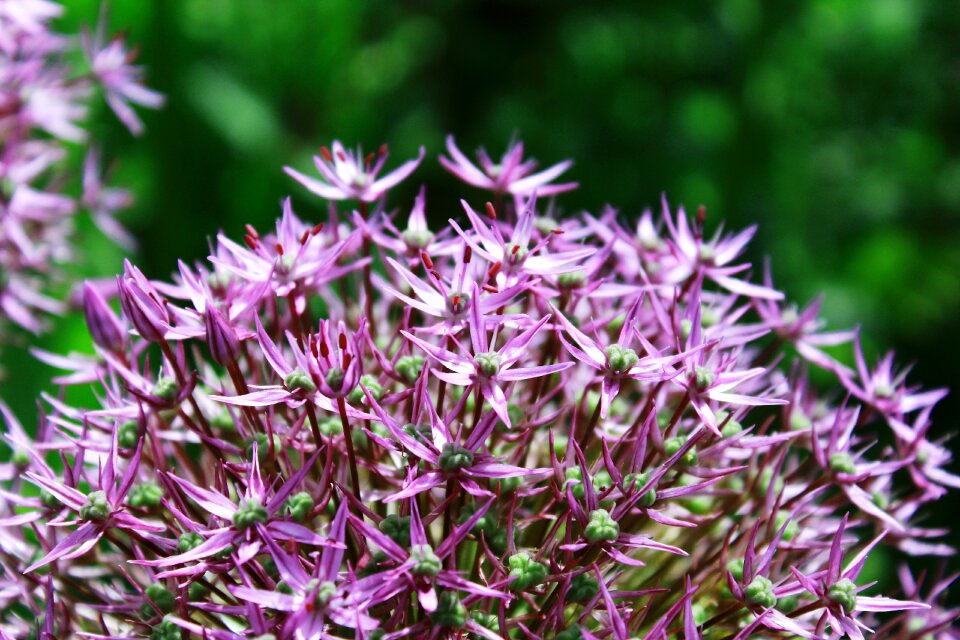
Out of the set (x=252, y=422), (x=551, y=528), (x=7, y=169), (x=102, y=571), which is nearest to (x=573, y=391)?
(x=551, y=528)

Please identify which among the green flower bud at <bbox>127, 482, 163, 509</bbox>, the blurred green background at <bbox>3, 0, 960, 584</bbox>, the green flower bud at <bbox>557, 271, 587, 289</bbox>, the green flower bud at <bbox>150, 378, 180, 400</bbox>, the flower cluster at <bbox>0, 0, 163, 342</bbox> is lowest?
the green flower bud at <bbox>127, 482, 163, 509</bbox>

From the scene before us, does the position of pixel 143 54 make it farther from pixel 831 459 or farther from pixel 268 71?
pixel 831 459

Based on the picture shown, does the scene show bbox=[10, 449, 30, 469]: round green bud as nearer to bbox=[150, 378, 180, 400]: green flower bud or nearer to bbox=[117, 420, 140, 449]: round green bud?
bbox=[117, 420, 140, 449]: round green bud

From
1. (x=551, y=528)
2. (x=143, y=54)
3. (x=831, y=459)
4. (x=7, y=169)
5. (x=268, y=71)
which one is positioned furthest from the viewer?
(x=268, y=71)

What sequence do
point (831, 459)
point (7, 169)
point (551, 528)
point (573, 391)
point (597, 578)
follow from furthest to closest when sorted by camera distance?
point (7, 169) < point (573, 391) < point (831, 459) < point (551, 528) < point (597, 578)

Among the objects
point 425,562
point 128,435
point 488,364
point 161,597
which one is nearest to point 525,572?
point 425,562

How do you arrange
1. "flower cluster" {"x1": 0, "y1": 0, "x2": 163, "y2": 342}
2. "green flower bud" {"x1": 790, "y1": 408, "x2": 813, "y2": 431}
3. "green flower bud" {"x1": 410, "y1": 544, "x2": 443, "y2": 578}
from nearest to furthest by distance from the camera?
"green flower bud" {"x1": 410, "y1": 544, "x2": 443, "y2": 578}, "green flower bud" {"x1": 790, "y1": 408, "x2": 813, "y2": 431}, "flower cluster" {"x1": 0, "y1": 0, "x2": 163, "y2": 342}

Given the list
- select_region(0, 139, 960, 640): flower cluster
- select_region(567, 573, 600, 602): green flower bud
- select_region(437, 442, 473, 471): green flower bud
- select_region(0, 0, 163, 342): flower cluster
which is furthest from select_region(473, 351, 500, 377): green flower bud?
select_region(0, 0, 163, 342): flower cluster
